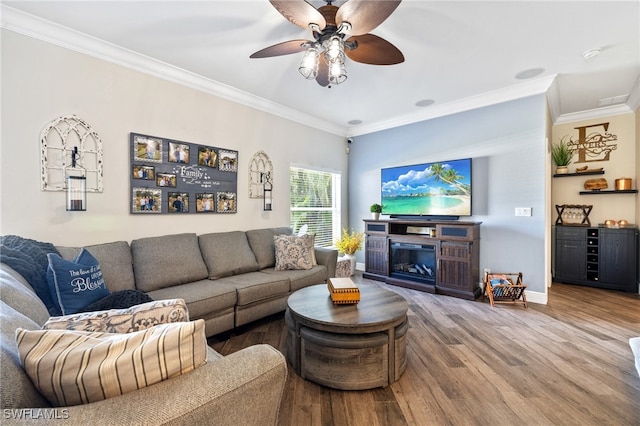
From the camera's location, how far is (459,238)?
3.76 m

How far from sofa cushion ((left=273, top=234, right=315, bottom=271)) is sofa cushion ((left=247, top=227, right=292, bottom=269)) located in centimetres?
13

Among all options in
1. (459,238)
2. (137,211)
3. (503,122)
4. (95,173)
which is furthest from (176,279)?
(503,122)

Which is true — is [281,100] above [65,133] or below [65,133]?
above

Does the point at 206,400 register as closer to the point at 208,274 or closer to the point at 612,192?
the point at 208,274

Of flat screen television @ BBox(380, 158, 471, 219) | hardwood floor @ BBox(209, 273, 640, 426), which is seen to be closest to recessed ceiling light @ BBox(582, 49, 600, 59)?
flat screen television @ BBox(380, 158, 471, 219)

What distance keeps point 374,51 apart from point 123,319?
2.25 metres

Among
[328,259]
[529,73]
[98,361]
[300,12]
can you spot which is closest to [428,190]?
[529,73]

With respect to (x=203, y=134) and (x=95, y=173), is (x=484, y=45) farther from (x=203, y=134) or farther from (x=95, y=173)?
(x=95, y=173)

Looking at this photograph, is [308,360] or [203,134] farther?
[203,134]

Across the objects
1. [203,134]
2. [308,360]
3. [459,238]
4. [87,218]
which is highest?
[203,134]

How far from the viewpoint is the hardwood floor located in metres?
1.65

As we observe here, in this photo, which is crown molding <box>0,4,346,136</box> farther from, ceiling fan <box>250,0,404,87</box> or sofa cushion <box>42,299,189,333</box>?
sofa cushion <box>42,299,189,333</box>

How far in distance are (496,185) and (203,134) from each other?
153 inches

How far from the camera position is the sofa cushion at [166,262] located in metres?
2.52
